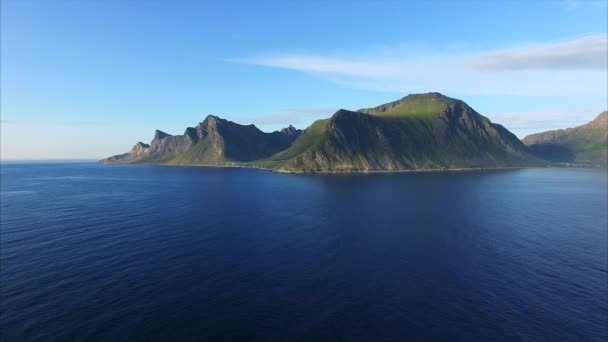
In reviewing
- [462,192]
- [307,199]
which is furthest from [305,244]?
[462,192]

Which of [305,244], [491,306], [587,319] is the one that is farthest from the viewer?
[305,244]

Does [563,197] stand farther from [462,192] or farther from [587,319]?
[587,319]

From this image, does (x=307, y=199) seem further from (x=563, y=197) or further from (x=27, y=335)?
(x=563, y=197)

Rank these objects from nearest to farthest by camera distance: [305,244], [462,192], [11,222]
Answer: [305,244]
[11,222]
[462,192]

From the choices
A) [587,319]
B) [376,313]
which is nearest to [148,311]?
[376,313]

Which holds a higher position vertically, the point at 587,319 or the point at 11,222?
the point at 11,222

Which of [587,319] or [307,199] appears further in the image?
[307,199]
